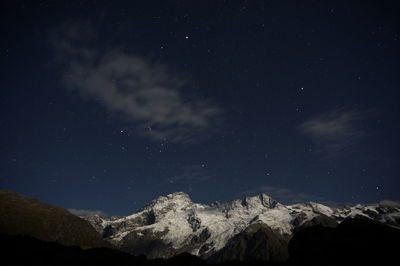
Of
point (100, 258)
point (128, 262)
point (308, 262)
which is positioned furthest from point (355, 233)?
point (100, 258)

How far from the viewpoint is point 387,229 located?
178 feet

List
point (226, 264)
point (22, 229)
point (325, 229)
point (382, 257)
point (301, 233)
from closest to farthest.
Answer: point (382, 257)
point (226, 264)
point (325, 229)
point (301, 233)
point (22, 229)

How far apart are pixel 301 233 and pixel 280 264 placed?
1474cm

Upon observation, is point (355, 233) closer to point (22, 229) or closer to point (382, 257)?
point (382, 257)

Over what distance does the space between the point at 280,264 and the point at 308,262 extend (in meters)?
5.41

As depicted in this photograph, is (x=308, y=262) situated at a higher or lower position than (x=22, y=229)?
lower

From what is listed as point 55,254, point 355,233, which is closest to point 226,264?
point 355,233

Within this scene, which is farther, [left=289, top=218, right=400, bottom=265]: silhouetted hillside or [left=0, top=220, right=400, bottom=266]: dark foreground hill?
[left=0, top=220, right=400, bottom=266]: dark foreground hill

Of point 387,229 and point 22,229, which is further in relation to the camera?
point 22,229

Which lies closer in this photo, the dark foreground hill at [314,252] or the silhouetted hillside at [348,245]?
the silhouetted hillside at [348,245]

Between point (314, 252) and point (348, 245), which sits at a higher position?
point (348, 245)

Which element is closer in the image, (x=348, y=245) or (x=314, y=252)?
(x=348, y=245)

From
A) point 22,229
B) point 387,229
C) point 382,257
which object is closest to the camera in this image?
point 382,257

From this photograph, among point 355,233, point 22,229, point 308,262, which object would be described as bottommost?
point 308,262
